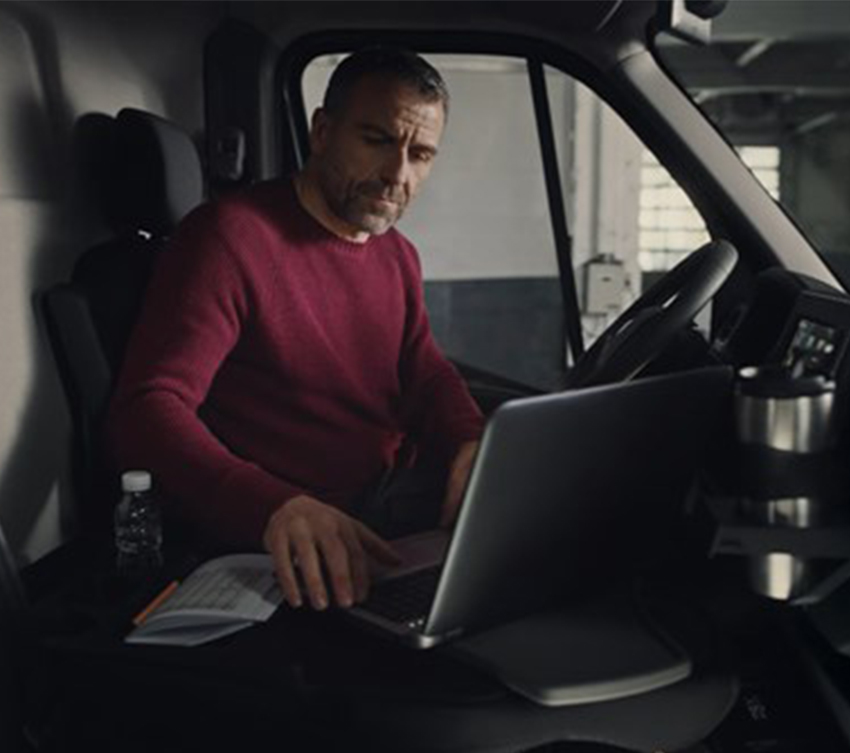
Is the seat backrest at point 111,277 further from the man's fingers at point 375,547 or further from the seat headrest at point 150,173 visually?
the man's fingers at point 375,547

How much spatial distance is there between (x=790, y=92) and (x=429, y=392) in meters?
7.59

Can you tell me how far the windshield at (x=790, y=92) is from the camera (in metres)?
5.64

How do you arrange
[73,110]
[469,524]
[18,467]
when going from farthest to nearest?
[73,110] → [18,467] → [469,524]

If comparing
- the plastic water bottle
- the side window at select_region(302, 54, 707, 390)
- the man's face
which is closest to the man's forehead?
the man's face

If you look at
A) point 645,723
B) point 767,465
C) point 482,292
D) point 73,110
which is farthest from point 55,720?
point 482,292

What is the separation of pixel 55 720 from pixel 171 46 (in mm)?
1142

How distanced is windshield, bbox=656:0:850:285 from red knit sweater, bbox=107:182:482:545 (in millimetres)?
3007

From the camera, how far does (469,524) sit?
2.97ft

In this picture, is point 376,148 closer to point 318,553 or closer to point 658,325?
point 658,325

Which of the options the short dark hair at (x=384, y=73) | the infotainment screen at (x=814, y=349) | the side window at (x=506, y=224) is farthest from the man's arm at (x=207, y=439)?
the side window at (x=506, y=224)

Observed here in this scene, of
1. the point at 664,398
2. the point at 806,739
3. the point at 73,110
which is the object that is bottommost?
the point at 806,739

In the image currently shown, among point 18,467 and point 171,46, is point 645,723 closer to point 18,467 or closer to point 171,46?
point 18,467

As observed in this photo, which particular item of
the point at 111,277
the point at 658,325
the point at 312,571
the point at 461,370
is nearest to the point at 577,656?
the point at 312,571

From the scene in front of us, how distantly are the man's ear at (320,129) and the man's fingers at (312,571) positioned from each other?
29.3 inches
